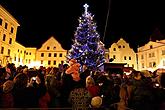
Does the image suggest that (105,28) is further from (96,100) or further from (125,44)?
(96,100)

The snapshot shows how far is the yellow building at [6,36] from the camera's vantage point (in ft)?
122

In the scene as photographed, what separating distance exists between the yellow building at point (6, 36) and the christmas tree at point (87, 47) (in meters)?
15.0

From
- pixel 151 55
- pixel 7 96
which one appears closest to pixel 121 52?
pixel 151 55

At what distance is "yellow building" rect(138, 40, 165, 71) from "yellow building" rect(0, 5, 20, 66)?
30.4 meters

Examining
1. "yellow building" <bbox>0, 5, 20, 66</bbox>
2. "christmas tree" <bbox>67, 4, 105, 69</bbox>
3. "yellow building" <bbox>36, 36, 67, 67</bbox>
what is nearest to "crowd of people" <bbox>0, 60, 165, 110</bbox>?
"christmas tree" <bbox>67, 4, 105, 69</bbox>

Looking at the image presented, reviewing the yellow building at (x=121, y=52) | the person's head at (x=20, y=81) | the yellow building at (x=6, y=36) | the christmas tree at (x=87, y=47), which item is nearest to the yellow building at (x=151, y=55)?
the yellow building at (x=121, y=52)

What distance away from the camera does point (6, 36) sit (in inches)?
1565

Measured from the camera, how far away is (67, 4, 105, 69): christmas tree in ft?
85.8

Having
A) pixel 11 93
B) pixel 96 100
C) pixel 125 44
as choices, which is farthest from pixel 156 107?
pixel 125 44

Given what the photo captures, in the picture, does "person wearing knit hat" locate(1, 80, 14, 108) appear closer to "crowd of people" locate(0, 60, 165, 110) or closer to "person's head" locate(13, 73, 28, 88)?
"crowd of people" locate(0, 60, 165, 110)

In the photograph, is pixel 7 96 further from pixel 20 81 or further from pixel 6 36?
pixel 6 36

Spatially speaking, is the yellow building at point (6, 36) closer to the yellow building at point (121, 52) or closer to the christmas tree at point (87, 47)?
the christmas tree at point (87, 47)

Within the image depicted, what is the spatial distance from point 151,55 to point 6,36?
32.7m

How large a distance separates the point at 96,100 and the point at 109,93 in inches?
99.7
